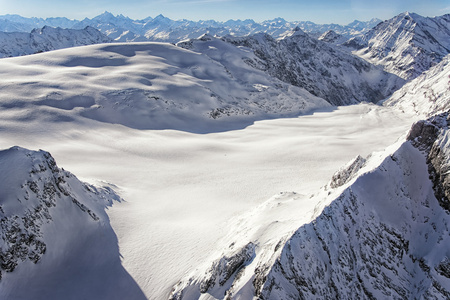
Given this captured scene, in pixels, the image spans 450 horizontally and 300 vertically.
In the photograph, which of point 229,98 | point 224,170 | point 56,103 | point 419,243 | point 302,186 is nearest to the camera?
point 419,243

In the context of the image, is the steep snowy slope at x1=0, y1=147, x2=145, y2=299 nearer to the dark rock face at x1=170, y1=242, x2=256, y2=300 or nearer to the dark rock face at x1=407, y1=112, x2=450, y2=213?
the dark rock face at x1=170, y1=242, x2=256, y2=300

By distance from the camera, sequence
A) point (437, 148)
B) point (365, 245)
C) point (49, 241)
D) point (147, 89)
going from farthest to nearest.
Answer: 1. point (147, 89)
2. point (49, 241)
3. point (437, 148)
4. point (365, 245)

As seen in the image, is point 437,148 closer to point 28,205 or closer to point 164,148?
point 28,205

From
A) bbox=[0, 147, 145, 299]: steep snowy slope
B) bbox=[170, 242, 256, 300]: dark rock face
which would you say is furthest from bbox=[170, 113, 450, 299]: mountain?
bbox=[0, 147, 145, 299]: steep snowy slope

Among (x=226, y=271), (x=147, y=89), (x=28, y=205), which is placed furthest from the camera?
(x=147, y=89)

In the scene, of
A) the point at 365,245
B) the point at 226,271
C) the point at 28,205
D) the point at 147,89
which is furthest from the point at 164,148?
the point at 365,245

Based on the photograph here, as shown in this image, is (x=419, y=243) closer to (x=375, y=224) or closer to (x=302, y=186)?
(x=375, y=224)

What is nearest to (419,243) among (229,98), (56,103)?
(56,103)
